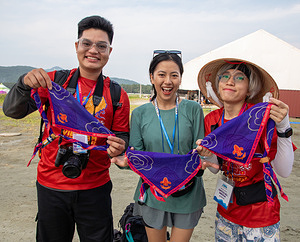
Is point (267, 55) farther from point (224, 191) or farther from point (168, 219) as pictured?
point (168, 219)

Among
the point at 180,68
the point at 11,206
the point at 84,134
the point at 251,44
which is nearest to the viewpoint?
the point at 84,134

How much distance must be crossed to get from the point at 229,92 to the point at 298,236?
112 inches

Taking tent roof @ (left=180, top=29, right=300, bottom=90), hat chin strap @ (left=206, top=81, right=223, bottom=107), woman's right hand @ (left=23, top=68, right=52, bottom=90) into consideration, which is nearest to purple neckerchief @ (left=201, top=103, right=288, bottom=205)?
hat chin strap @ (left=206, top=81, right=223, bottom=107)

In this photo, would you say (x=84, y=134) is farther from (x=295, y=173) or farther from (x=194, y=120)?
(x=295, y=173)

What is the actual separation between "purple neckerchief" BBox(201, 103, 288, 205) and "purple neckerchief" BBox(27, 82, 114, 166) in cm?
91

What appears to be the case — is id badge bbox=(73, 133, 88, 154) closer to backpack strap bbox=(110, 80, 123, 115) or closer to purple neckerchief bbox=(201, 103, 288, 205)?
backpack strap bbox=(110, 80, 123, 115)

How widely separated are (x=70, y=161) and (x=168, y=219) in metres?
1.01

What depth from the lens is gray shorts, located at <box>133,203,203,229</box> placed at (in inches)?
87.8

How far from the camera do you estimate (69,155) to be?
2.16 m

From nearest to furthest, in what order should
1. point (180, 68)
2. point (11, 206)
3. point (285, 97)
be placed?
point (180, 68) → point (11, 206) → point (285, 97)

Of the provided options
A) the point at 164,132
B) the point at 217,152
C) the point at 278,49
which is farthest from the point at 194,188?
the point at 278,49

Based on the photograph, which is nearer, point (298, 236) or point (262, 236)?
point (262, 236)

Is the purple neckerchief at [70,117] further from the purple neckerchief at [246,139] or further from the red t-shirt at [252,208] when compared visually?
the red t-shirt at [252,208]

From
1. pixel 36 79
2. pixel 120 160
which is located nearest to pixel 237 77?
pixel 120 160
